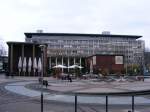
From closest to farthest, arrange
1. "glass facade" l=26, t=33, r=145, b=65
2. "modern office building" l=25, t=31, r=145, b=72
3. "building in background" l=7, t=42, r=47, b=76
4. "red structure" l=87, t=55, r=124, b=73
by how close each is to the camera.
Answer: "building in background" l=7, t=42, r=47, b=76 → "red structure" l=87, t=55, r=124, b=73 → "modern office building" l=25, t=31, r=145, b=72 → "glass facade" l=26, t=33, r=145, b=65

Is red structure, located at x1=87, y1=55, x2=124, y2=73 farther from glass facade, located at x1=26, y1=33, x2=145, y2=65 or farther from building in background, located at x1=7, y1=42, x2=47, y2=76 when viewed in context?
glass facade, located at x1=26, y1=33, x2=145, y2=65

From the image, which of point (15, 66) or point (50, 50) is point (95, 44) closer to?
point (50, 50)

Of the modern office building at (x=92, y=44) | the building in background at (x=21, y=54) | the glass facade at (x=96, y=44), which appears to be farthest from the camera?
the glass facade at (x=96, y=44)

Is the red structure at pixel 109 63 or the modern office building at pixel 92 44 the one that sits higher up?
the modern office building at pixel 92 44

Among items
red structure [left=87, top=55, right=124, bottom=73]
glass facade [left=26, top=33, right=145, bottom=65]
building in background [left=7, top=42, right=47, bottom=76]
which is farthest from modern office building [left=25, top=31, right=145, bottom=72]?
building in background [left=7, top=42, right=47, bottom=76]

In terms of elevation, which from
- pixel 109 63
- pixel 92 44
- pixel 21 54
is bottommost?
pixel 109 63

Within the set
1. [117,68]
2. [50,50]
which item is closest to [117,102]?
[117,68]

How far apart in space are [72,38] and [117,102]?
471 feet

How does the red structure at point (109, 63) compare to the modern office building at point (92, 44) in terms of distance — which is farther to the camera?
the modern office building at point (92, 44)

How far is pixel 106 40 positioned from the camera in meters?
171

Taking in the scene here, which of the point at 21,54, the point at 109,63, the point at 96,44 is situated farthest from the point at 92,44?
the point at 21,54

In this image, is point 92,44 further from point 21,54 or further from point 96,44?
point 21,54

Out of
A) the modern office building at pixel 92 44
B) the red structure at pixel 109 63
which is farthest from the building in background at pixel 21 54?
the modern office building at pixel 92 44

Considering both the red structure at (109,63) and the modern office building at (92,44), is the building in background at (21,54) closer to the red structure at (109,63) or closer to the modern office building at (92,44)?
the red structure at (109,63)
